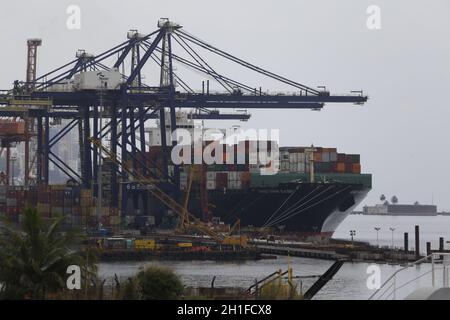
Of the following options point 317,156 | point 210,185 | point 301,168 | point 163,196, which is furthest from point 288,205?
point 163,196

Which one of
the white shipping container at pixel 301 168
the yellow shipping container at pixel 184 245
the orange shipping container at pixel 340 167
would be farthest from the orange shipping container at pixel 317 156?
the yellow shipping container at pixel 184 245

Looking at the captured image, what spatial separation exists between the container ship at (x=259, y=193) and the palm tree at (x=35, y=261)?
7279 cm

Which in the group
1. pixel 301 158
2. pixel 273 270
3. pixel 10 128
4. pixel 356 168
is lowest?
pixel 273 270

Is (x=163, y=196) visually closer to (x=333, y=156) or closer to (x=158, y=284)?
(x=333, y=156)

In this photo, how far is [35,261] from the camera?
103 ft

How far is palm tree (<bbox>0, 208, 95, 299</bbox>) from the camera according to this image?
102 feet

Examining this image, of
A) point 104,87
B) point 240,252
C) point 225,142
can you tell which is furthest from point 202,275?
point 225,142

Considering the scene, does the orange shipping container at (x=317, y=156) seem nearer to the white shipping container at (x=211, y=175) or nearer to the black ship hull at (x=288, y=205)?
the black ship hull at (x=288, y=205)

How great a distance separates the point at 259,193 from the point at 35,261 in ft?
263

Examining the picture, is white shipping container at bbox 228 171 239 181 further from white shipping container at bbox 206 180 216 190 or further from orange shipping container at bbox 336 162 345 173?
orange shipping container at bbox 336 162 345 173

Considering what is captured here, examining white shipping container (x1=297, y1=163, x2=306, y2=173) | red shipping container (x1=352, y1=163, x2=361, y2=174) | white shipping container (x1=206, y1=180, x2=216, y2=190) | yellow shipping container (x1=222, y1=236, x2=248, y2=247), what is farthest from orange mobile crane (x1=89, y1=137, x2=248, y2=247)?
red shipping container (x1=352, y1=163, x2=361, y2=174)
